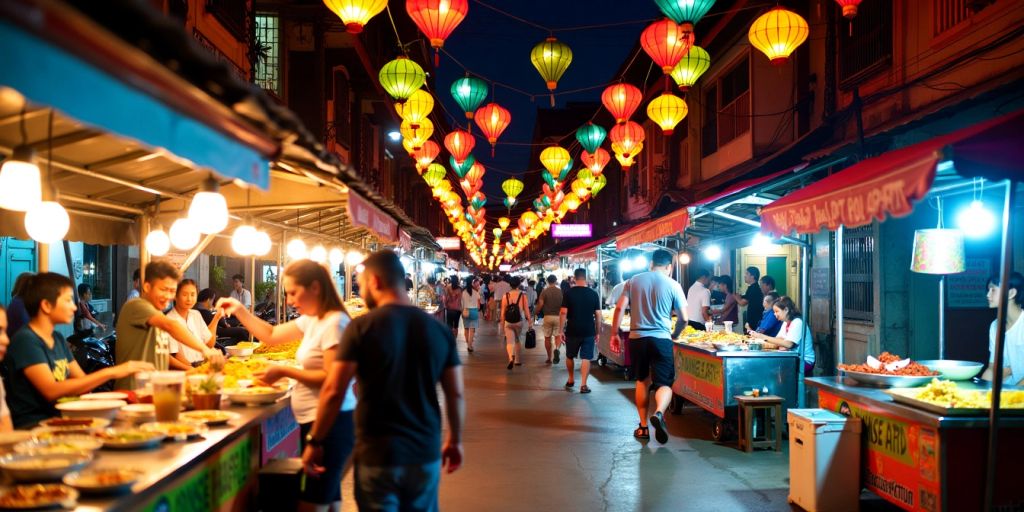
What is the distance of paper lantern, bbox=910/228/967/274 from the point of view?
735 cm

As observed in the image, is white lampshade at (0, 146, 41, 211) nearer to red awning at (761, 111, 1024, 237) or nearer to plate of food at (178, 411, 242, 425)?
plate of food at (178, 411, 242, 425)

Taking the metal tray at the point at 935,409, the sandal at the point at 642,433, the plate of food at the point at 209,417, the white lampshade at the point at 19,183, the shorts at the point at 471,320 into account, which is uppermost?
the white lampshade at the point at 19,183

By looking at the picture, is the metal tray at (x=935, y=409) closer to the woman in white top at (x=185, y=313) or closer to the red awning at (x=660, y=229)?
the red awning at (x=660, y=229)

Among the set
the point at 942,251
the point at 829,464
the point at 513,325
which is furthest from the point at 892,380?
the point at 513,325

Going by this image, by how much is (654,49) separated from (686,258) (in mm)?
5386

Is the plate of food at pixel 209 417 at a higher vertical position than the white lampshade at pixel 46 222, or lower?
lower

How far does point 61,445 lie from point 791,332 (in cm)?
878

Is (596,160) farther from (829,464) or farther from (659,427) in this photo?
(829,464)

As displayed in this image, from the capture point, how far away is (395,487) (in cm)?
406

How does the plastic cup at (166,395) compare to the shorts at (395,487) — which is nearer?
the shorts at (395,487)

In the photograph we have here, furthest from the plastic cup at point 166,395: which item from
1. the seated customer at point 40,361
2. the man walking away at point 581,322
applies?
the man walking away at point 581,322

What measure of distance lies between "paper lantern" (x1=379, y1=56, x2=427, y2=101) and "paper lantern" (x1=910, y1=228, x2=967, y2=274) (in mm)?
8615

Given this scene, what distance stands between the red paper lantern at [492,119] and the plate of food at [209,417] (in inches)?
407

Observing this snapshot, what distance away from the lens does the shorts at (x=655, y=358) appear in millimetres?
10100
